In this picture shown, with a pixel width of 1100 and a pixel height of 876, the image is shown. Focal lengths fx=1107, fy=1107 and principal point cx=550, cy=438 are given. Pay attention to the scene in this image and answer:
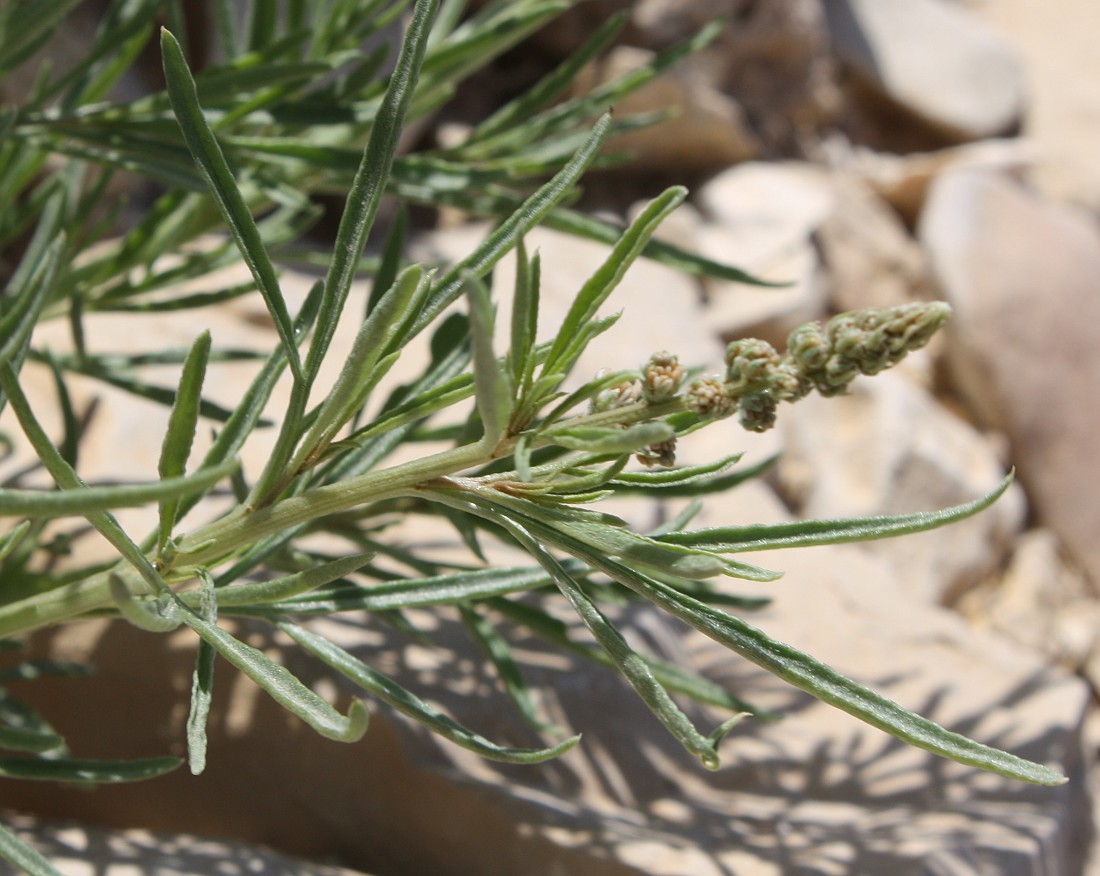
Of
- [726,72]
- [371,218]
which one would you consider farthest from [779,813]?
[726,72]

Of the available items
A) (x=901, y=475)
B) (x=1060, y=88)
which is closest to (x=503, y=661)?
(x=901, y=475)

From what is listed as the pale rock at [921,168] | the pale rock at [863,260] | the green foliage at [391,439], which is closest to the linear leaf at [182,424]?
the green foliage at [391,439]

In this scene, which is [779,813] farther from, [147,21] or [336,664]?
[147,21]

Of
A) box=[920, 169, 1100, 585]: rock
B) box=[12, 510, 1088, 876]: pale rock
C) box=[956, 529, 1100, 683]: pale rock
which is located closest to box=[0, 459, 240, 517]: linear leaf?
box=[12, 510, 1088, 876]: pale rock

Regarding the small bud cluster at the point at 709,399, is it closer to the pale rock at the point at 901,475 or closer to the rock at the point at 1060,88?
the pale rock at the point at 901,475

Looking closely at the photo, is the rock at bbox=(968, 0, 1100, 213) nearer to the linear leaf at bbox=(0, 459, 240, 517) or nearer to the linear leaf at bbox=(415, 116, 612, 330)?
the linear leaf at bbox=(415, 116, 612, 330)

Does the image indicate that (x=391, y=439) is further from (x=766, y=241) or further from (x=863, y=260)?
(x=863, y=260)
